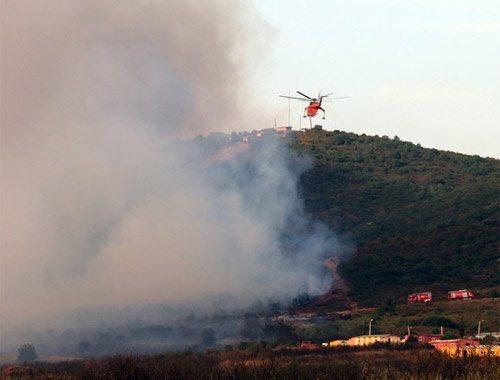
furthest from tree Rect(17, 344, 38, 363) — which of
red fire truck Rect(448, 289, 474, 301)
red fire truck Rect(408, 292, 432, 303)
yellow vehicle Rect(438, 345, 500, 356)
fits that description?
red fire truck Rect(448, 289, 474, 301)

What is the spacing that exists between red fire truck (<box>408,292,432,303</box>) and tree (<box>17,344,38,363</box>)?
189 ft

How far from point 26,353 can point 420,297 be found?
201ft

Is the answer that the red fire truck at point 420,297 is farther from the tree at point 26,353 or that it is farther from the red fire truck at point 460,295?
the tree at point 26,353

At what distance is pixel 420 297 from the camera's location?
477ft

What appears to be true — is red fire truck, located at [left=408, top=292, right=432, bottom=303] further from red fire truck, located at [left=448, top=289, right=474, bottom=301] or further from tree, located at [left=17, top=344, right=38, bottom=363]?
tree, located at [left=17, top=344, right=38, bottom=363]

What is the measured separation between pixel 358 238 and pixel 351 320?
55890 millimetres

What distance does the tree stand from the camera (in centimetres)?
9769

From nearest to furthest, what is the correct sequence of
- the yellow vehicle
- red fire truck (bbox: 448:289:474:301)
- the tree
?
1. the yellow vehicle
2. the tree
3. red fire truck (bbox: 448:289:474:301)

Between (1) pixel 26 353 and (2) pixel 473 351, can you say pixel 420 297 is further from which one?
(1) pixel 26 353

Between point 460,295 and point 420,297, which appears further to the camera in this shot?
point 460,295

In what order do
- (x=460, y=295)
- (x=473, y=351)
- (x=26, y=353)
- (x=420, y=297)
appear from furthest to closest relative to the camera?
(x=460, y=295) < (x=420, y=297) < (x=26, y=353) < (x=473, y=351)

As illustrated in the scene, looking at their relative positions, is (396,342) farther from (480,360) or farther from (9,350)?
(9,350)

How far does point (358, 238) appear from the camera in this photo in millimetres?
182250

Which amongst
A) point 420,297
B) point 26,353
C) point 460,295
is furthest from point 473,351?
point 460,295
